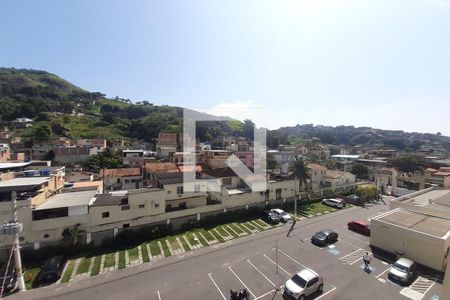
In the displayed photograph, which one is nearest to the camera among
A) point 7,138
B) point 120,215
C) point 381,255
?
point 381,255

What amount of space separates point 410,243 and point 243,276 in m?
13.8

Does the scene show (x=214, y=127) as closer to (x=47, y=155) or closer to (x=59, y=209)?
(x=47, y=155)

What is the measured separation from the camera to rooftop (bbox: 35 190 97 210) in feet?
69.0

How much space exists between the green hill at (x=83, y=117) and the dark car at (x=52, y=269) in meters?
78.7

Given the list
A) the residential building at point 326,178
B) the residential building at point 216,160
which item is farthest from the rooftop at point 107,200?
the residential building at point 326,178

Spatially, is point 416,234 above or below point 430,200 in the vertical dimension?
below

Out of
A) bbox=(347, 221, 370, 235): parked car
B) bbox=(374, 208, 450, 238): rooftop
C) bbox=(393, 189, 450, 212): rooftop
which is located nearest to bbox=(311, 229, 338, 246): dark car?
bbox=(347, 221, 370, 235): parked car

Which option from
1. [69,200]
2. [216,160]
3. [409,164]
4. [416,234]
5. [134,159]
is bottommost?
[416,234]

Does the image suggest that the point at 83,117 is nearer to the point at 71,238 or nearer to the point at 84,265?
the point at 71,238

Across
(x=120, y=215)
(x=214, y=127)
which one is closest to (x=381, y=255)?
(x=120, y=215)

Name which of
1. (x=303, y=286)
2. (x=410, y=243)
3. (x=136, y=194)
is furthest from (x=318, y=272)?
(x=136, y=194)

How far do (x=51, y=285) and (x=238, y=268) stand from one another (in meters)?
12.8

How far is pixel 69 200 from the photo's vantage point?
23.0 metres

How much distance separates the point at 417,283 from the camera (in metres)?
16.2
